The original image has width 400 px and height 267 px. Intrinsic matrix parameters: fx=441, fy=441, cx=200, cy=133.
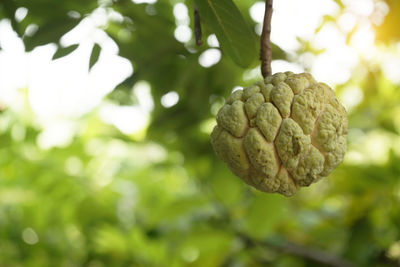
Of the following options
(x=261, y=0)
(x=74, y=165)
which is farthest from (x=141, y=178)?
(x=261, y=0)

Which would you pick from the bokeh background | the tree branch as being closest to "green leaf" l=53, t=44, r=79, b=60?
the bokeh background

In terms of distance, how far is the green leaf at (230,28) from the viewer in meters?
1.37

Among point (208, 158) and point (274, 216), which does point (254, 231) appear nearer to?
point (274, 216)

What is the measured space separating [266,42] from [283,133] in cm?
31

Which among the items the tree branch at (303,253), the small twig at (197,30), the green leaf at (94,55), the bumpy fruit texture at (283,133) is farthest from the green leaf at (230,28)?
the tree branch at (303,253)

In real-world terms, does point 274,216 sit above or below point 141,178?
above

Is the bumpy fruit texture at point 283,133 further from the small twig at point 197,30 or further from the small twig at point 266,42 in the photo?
the small twig at point 197,30

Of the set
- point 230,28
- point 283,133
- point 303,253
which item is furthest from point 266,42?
point 303,253

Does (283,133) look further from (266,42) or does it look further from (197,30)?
(197,30)

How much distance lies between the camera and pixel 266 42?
136 centimetres

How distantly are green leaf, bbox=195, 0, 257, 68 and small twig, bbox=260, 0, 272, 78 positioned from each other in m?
0.09

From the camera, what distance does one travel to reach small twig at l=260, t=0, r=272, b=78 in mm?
1324

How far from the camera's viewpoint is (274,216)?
2.66 m

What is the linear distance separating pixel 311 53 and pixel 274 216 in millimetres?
1177
